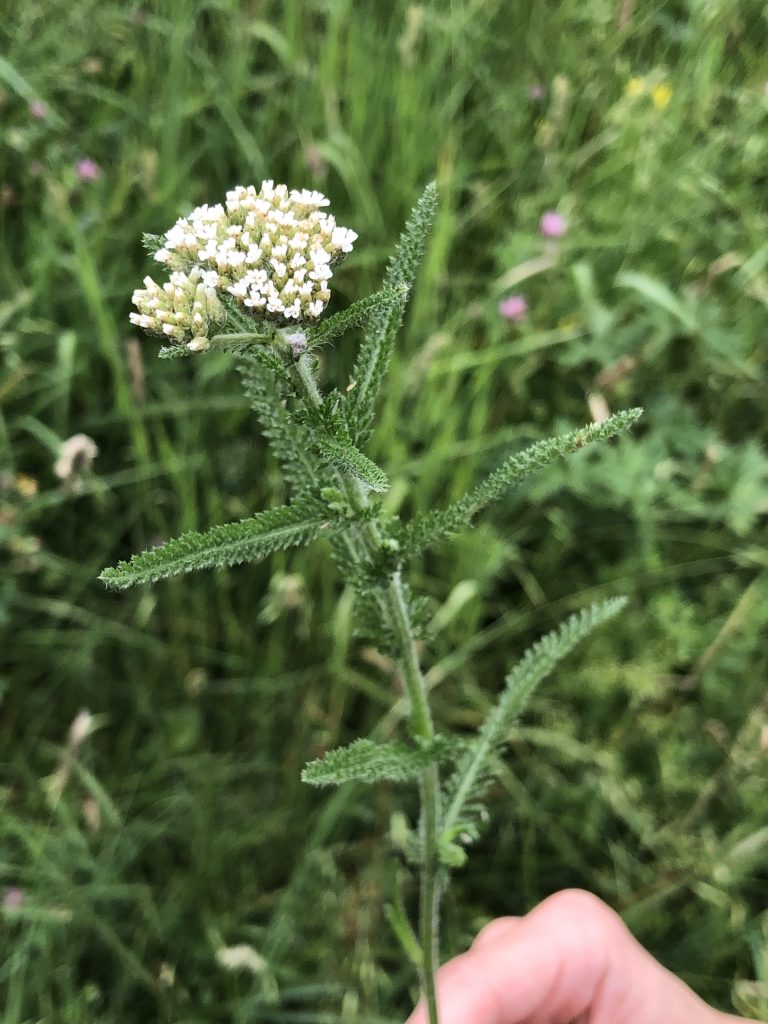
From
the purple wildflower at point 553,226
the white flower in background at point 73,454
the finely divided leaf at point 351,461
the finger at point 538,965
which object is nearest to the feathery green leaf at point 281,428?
the finely divided leaf at point 351,461

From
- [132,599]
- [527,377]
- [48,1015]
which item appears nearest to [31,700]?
[132,599]

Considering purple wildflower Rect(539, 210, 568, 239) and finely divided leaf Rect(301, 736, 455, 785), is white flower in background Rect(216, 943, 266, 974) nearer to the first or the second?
finely divided leaf Rect(301, 736, 455, 785)

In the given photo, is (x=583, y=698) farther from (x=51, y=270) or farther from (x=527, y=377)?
(x=51, y=270)

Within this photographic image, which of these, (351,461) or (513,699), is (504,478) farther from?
(513,699)

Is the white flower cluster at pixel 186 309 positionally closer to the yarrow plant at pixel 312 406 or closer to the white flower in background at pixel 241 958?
the yarrow plant at pixel 312 406

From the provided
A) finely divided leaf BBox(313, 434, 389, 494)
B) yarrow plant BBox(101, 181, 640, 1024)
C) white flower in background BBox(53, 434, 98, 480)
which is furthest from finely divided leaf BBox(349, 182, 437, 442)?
white flower in background BBox(53, 434, 98, 480)
